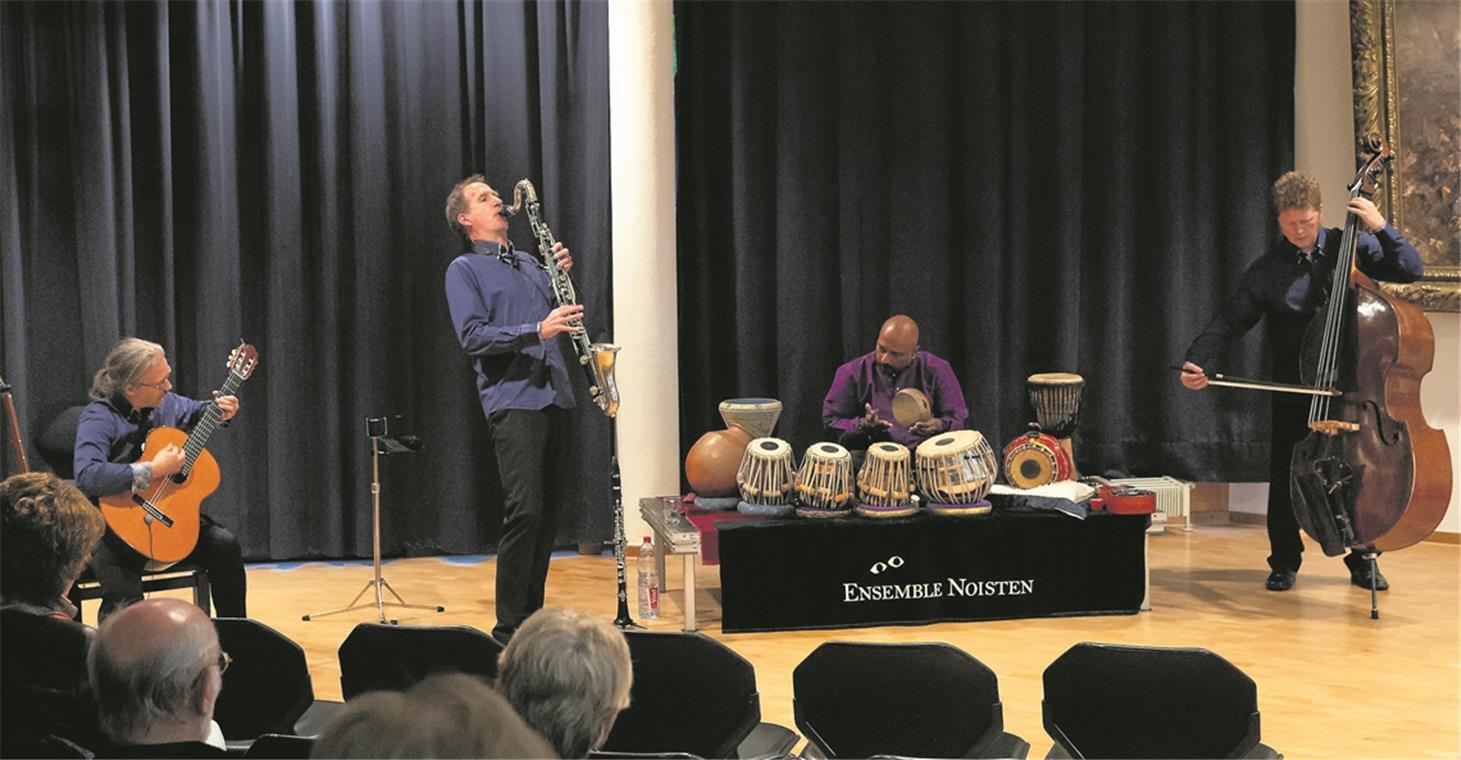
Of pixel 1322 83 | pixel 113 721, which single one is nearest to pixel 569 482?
pixel 1322 83

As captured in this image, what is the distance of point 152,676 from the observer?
2.51 meters

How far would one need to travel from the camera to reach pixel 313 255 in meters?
7.22

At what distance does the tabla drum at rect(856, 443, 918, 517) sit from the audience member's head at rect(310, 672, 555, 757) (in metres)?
4.43

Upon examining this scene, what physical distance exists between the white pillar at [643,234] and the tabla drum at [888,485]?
4.62ft

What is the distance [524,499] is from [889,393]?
Answer: 1.87 meters

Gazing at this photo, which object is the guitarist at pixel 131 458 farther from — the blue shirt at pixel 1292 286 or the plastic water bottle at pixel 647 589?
the blue shirt at pixel 1292 286

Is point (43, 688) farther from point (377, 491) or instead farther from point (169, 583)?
point (377, 491)

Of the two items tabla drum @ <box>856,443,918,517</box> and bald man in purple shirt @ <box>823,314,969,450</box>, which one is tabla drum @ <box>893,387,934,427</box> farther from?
tabla drum @ <box>856,443,918,517</box>

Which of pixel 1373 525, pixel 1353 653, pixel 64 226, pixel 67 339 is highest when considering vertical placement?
pixel 64 226

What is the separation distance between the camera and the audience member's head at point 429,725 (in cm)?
133

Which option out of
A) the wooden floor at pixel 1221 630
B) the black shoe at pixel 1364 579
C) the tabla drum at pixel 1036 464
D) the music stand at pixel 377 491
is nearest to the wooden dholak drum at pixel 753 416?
the wooden floor at pixel 1221 630

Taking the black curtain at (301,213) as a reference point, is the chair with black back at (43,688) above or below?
below

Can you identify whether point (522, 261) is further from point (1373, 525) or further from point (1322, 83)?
point (1322, 83)

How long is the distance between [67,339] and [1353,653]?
528 cm
